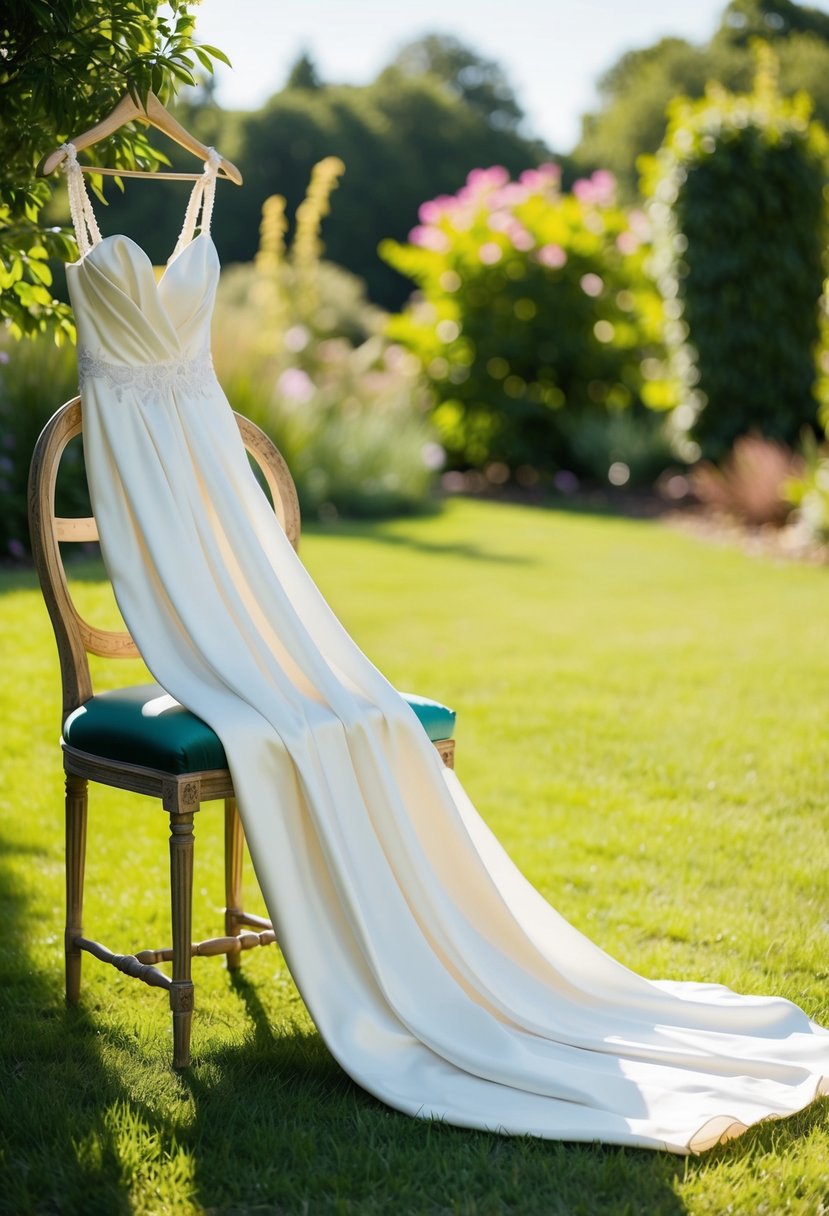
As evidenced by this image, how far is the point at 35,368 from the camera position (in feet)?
24.4

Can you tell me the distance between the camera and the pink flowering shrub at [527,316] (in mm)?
12562

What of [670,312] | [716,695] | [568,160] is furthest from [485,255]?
[568,160]

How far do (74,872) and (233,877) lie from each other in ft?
1.43

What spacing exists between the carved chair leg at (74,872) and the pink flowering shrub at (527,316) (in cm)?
1010

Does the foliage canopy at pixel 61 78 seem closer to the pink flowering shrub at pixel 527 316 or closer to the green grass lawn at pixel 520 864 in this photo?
the green grass lawn at pixel 520 864

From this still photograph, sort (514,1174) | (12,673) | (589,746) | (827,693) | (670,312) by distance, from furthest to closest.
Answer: (670,312) < (827,693) < (12,673) < (589,746) < (514,1174)

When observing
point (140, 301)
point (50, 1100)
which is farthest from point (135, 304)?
point (50, 1100)

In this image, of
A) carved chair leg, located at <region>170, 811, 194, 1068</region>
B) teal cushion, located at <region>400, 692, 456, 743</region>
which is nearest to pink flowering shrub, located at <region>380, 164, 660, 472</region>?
teal cushion, located at <region>400, 692, 456, 743</region>

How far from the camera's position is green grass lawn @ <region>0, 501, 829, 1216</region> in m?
2.14

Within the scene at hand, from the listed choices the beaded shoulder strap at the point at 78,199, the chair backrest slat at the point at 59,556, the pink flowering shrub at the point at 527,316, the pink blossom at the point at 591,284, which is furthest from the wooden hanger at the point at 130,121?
the pink blossom at the point at 591,284

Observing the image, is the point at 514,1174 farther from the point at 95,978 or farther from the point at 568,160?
the point at 568,160

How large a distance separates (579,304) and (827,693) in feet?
25.9

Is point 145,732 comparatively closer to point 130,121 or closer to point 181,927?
point 181,927

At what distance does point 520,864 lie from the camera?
148 inches
